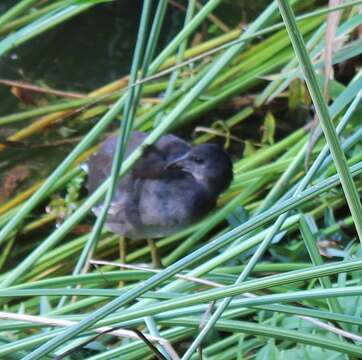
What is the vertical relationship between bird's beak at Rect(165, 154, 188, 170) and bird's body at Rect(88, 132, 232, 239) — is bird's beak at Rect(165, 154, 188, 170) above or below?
above

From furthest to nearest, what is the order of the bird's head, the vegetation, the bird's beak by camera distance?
the bird's beak
the bird's head
the vegetation

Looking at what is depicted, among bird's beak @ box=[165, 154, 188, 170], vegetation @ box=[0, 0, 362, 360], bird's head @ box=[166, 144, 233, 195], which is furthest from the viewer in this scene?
bird's beak @ box=[165, 154, 188, 170]

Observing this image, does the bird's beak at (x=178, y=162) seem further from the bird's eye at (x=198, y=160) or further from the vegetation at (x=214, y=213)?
the vegetation at (x=214, y=213)

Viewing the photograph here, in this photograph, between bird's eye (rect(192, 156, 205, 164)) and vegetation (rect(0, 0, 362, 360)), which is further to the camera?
bird's eye (rect(192, 156, 205, 164))

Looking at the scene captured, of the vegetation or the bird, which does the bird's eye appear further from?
the vegetation

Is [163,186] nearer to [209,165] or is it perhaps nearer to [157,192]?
[157,192]

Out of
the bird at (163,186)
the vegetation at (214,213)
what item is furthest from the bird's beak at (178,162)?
the vegetation at (214,213)

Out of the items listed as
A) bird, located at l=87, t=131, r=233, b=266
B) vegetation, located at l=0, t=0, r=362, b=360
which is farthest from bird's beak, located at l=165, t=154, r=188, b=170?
vegetation, located at l=0, t=0, r=362, b=360

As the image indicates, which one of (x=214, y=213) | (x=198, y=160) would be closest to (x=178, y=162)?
(x=198, y=160)

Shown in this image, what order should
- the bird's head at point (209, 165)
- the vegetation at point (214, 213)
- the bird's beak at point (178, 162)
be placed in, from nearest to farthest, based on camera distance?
the vegetation at point (214, 213), the bird's head at point (209, 165), the bird's beak at point (178, 162)
